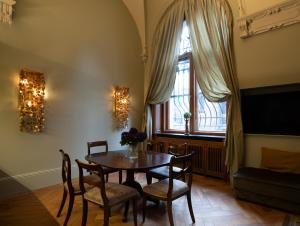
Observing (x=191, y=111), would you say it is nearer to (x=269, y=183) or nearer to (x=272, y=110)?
(x=272, y=110)

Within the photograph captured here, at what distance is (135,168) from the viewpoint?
7.48ft

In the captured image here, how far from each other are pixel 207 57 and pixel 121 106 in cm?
215

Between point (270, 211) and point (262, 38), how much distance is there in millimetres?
2640

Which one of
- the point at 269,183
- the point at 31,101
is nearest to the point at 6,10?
the point at 31,101

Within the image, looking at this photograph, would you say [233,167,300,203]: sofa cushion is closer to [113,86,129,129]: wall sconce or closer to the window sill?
the window sill

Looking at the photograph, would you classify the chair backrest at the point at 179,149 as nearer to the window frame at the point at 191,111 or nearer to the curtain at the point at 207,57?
the curtain at the point at 207,57

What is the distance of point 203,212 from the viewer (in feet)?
8.75

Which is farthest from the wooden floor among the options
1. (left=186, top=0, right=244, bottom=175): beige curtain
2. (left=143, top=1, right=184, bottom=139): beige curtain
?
(left=143, top=1, right=184, bottom=139): beige curtain

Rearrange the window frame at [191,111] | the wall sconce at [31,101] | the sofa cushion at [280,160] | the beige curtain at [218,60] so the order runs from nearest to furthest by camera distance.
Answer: the sofa cushion at [280,160] → the wall sconce at [31,101] → the beige curtain at [218,60] → the window frame at [191,111]

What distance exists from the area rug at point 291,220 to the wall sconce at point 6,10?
4.65 metres

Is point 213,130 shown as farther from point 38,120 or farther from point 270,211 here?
point 38,120

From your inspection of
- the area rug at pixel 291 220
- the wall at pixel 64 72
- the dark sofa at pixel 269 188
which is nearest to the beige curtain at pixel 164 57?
the wall at pixel 64 72

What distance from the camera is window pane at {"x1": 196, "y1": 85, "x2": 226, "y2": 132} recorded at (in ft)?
13.8

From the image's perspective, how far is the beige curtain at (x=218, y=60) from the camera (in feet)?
11.7
